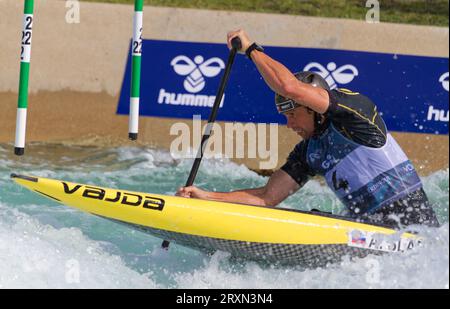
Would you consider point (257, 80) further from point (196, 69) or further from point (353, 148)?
point (353, 148)

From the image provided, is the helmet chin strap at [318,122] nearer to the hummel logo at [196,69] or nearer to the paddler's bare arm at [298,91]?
the paddler's bare arm at [298,91]

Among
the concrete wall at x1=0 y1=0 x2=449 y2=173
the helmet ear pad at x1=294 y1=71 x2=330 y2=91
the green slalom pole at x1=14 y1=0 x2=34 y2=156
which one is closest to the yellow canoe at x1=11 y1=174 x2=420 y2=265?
the helmet ear pad at x1=294 y1=71 x2=330 y2=91

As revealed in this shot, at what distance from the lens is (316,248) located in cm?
479

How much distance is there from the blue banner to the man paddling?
134 inches

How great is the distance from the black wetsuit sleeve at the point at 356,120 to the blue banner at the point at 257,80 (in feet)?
11.6

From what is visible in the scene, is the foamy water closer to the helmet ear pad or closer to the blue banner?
the helmet ear pad

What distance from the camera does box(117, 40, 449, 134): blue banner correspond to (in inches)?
332

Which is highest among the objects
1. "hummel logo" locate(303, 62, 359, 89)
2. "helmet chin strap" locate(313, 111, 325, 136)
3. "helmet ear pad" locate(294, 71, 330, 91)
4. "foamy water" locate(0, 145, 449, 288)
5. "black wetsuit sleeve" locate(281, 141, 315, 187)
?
"helmet ear pad" locate(294, 71, 330, 91)

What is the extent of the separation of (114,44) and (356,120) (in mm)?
4154

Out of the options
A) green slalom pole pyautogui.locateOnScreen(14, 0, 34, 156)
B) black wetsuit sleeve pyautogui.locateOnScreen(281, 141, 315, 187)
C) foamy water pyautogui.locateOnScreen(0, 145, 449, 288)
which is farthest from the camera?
green slalom pole pyautogui.locateOnScreen(14, 0, 34, 156)

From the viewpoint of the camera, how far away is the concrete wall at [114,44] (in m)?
8.40

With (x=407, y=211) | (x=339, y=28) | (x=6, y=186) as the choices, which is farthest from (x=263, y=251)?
(x=339, y=28)

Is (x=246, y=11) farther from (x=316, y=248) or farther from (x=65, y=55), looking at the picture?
(x=316, y=248)

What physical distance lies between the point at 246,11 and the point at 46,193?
4504mm
